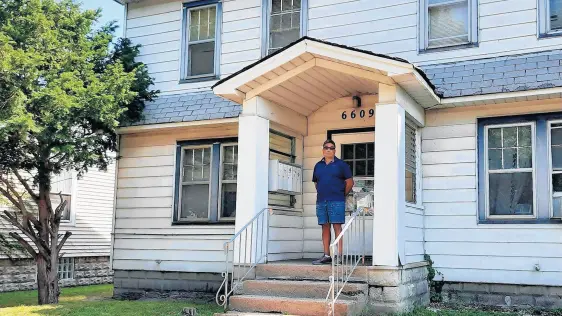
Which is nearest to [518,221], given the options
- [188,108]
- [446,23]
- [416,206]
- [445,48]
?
[416,206]

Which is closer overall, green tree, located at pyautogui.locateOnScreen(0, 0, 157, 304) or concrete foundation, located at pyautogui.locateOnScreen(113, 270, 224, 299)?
green tree, located at pyautogui.locateOnScreen(0, 0, 157, 304)

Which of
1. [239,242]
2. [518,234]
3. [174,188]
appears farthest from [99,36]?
[518,234]

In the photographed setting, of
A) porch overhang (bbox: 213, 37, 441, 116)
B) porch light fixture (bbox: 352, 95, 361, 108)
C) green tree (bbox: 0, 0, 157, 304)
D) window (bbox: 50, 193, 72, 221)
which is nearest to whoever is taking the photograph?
porch overhang (bbox: 213, 37, 441, 116)

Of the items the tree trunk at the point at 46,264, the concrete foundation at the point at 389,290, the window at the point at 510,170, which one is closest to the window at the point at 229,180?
the tree trunk at the point at 46,264

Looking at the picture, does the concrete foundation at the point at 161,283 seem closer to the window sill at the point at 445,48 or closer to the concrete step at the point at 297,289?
the concrete step at the point at 297,289

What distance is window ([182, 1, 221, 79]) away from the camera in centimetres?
1201

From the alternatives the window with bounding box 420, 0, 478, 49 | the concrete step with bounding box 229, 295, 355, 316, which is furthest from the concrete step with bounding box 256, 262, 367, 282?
the window with bounding box 420, 0, 478, 49

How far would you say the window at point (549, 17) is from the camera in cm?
928

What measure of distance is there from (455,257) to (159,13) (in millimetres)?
7334

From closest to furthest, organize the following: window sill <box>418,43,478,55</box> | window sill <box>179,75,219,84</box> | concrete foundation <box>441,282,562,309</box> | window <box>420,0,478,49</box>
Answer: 1. concrete foundation <box>441,282,562,309</box>
2. window sill <box>418,43,478,55</box>
3. window <box>420,0,478,49</box>
4. window sill <box>179,75,219,84</box>

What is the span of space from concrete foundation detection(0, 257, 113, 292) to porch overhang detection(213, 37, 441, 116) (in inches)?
308

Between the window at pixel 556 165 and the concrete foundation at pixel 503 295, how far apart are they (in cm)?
109

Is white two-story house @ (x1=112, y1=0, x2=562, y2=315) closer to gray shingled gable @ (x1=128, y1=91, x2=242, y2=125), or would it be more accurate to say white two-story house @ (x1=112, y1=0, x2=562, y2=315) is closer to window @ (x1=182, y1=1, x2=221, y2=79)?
gray shingled gable @ (x1=128, y1=91, x2=242, y2=125)

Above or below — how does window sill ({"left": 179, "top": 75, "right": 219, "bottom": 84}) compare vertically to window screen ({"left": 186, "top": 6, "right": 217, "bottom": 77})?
below
